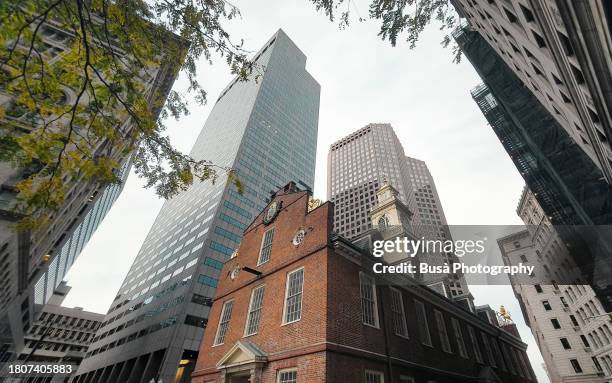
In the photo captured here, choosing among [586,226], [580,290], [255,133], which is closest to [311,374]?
[586,226]

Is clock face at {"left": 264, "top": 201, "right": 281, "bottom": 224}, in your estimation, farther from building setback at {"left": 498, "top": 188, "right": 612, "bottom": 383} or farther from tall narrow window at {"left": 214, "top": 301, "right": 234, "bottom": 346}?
building setback at {"left": 498, "top": 188, "right": 612, "bottom": 383}

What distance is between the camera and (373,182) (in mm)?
107625

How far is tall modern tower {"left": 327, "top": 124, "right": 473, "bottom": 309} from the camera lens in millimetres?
100000

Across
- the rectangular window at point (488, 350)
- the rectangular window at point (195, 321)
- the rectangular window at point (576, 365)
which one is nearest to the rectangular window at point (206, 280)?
the rectangular window at point (195, 321)

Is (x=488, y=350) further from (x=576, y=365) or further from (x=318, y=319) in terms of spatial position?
(x=576, y=365)

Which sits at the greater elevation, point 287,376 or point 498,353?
Answer: point 498,353

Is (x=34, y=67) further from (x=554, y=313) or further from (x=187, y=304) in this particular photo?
(x=554, y=313)

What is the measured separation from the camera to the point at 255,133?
258 feet

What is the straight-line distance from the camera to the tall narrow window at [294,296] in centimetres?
1182

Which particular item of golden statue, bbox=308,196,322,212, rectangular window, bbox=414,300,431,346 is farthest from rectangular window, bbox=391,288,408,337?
golden statue, bbox=308,196,322,212

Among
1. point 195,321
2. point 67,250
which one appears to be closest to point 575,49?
point 195,321

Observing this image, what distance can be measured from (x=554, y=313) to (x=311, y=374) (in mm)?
62775

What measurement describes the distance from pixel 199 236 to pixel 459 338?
51719 millimetres

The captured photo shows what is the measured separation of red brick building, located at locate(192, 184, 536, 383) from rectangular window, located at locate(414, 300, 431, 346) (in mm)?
59
